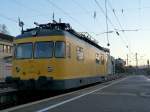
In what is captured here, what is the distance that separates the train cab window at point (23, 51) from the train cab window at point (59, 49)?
4.71 feet

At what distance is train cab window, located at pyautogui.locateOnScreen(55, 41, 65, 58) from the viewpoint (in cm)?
1919

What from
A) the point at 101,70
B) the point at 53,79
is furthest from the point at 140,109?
the point at 101,70

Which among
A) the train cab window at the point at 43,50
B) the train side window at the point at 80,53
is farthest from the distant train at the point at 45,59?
the train side window at the point at 80,53

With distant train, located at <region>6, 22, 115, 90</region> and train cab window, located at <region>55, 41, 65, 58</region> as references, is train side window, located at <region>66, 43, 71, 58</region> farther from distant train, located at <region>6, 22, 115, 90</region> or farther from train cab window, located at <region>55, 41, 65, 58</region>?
train cab window, located at <region>55, 41, 65, 58</region>

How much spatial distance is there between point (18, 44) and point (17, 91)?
250cm

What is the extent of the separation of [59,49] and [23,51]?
6.88ft

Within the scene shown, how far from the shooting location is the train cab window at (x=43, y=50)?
763 inches

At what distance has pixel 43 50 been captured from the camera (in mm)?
19672

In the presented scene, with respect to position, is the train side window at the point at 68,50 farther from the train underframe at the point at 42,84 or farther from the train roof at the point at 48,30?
the train underframe at the point at 42,84

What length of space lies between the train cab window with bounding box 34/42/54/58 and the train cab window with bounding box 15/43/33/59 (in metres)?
0.34

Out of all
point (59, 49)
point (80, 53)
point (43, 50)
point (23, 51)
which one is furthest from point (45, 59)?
point (80, 53)

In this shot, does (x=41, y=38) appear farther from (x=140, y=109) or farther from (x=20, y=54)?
(x=140, y=109)

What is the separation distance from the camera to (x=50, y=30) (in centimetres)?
1972

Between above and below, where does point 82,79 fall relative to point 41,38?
below
